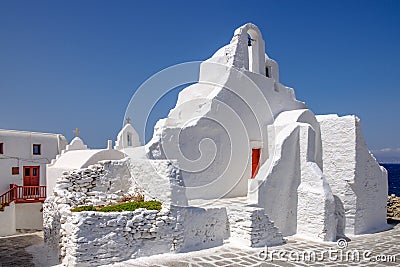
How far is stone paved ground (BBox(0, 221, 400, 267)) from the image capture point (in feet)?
30.8

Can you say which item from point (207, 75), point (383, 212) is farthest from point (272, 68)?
Answer: point (383, 212)

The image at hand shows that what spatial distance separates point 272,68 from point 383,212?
8243 mm

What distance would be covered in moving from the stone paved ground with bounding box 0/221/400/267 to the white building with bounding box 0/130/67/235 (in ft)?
5.24

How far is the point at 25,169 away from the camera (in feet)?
62.3

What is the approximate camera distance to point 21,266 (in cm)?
1085

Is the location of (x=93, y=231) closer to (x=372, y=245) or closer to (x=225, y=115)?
(x=225, y=115)

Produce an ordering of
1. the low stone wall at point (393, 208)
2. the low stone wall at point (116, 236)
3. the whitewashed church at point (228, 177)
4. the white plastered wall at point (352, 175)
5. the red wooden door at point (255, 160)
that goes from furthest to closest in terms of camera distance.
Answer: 1. the low stone wall at point (393, 208)
2. the red wooden door at point (255, 160)
3. the white plastered wall at point (352, 175)
4. the whitewashed church at point (228, 177)
5. the low stone wall at point (116, 236)

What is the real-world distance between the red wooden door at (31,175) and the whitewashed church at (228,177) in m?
6.16

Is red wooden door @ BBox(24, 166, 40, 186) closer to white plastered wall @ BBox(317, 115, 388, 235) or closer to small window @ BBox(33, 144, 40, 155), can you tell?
small window @ BBox(33, 144, 40, 155)

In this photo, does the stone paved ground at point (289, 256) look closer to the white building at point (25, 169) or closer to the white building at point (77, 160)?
the white building at point (77, 160)

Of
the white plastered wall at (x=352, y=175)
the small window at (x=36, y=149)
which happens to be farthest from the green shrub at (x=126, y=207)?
the small window at (x=36, y=149)

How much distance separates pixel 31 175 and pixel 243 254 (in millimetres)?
13840

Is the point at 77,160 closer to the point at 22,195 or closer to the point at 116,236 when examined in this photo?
the point at 116,236

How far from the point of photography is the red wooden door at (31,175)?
1897cm
